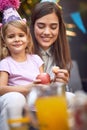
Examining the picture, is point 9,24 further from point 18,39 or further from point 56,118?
point 56,118

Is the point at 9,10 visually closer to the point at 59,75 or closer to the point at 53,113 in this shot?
the point at 59,75

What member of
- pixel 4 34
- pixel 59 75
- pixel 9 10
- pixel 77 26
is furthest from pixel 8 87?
pixel 77 26

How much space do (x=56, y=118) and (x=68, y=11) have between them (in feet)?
14.4

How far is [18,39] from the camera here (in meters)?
2.71

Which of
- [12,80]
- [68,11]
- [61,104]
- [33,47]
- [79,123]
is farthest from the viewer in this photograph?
[68,11]

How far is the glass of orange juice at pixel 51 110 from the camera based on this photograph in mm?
1240

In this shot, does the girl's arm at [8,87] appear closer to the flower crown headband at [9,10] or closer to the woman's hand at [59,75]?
the woman's hand at [59,75]

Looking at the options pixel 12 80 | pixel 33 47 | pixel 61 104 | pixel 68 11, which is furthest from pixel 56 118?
pixel 68 11

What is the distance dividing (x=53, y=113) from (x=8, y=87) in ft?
4.27

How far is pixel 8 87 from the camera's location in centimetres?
253

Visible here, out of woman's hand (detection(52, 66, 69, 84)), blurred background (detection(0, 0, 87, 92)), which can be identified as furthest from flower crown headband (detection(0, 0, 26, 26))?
blurred background (detection(0, 0, 87, 92))

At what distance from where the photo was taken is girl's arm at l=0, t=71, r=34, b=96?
2.44 m

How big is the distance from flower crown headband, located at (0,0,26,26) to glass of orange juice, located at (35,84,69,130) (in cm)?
165

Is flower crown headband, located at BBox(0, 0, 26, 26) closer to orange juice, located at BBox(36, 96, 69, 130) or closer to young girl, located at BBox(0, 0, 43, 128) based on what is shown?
young girl, located at BBox(0, 0, 43, 128)
